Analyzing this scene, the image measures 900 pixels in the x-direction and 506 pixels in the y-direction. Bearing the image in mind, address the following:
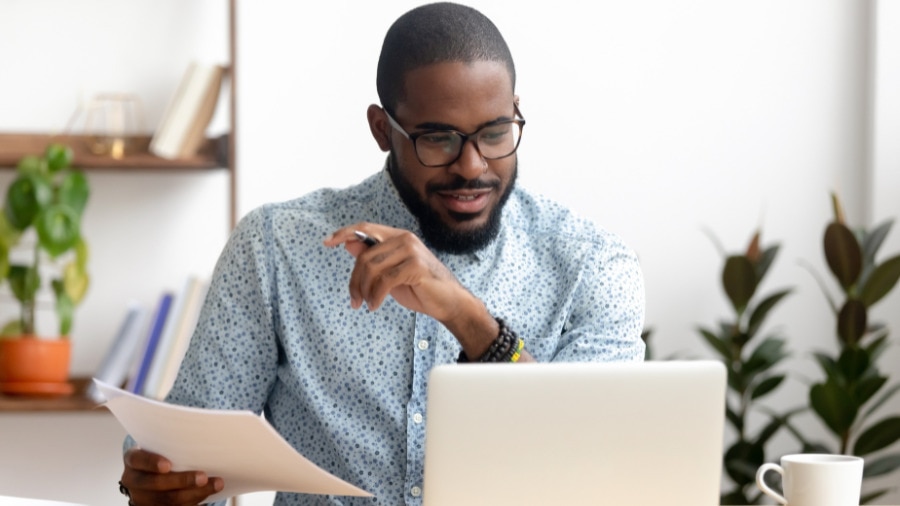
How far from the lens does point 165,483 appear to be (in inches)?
56.1

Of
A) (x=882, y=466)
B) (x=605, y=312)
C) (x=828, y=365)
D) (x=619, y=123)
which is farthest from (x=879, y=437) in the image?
(x=605, y=312)

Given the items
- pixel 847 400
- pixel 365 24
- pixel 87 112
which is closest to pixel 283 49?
pixel 365 24

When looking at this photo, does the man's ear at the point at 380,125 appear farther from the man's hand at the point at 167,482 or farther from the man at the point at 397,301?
the man's hand at the point at 167,482

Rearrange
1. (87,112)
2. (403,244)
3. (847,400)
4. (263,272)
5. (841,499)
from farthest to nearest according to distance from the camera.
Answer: (87,112) → (847,400) → (263,272) → (403,244) → (841,499)

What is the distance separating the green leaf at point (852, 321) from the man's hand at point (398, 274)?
4.76 feet

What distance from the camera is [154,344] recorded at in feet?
9.05

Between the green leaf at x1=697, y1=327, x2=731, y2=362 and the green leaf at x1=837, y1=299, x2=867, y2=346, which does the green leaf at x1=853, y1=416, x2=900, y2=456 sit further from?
the green leaf at x1=697, y1=327, x2=731, y2=362

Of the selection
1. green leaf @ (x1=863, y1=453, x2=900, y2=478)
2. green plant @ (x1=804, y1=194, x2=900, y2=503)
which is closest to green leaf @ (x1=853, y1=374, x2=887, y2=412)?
green plant @ (x1=804, y1=194, x2=900, y2=503)

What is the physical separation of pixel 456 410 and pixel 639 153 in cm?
204

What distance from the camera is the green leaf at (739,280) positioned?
279cm

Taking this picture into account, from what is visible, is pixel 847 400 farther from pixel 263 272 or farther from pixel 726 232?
pixel 263 272

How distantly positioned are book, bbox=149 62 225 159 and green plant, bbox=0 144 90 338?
0.21 meters

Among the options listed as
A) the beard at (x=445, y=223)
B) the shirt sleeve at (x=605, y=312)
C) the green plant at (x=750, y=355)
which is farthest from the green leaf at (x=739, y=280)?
the beard at (x=445, y=223)

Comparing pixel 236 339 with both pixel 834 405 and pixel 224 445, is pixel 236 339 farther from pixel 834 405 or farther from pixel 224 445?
pixel 834 405
